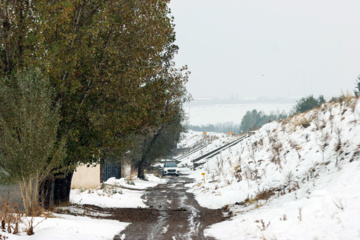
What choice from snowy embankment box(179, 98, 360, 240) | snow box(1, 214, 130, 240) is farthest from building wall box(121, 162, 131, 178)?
snow box(1, 214, 130, 240)

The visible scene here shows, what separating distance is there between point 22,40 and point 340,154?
13063mm

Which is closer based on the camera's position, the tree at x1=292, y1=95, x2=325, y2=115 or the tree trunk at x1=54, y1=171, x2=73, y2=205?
the tree trunk at x1=54, y1=171, x2=73, y2=205

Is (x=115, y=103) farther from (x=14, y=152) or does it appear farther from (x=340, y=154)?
(x=340, y=154)

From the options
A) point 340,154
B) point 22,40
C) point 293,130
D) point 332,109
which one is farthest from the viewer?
point 293,130

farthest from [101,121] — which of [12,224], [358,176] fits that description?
[358,176]

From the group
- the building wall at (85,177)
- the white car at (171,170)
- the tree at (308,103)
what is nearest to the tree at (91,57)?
the building wall at (85,177)

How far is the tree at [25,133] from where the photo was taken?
10.8 m

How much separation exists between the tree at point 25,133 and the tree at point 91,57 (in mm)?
1134

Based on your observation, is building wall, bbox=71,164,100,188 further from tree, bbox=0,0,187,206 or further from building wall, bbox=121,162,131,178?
building wall, bbox=121,162,131,178

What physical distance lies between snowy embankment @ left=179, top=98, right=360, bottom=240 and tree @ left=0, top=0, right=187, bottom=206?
19.9 ft

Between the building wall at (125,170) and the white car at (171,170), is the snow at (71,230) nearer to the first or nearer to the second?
the building wall at (125,170)

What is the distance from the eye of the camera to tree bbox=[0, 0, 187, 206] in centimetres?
1248

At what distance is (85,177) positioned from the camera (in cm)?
2581

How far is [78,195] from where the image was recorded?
20.8 m
